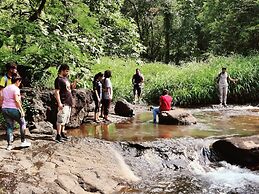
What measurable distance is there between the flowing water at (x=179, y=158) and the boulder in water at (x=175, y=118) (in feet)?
1.25

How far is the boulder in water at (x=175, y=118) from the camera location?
1334 centimetres

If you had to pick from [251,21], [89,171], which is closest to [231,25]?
[251,21]

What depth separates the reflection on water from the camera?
37.2 ft

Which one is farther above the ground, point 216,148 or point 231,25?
point 231,25

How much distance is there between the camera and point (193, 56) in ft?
118

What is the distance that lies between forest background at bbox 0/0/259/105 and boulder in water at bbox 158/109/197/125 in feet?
7.20

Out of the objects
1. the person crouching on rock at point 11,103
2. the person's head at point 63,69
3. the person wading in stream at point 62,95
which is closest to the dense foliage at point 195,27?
the person wading in stream at point 62,95

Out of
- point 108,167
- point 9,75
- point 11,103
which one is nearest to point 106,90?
point 9,75

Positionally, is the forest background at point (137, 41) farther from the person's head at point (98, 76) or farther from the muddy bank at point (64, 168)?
the muddy bank at point (64, 168)

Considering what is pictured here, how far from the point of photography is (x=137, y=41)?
13.1 meters

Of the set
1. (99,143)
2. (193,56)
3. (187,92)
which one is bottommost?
(99,143)

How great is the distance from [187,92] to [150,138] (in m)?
9.05

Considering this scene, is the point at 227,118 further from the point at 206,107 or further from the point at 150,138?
the point at 150,138

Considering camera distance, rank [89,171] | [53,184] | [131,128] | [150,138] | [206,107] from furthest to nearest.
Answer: [206,107] → [131,128] → [150,138] → [89,171] → [53,184]
